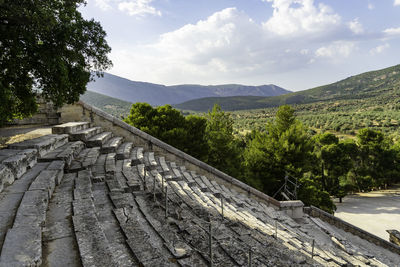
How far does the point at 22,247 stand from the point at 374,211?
29226 millimetres

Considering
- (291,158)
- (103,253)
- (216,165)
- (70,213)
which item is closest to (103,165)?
(70,213)

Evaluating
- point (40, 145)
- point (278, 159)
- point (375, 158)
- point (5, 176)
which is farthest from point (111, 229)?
point (375, 158)

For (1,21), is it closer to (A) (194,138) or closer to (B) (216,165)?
(A) (194,138)

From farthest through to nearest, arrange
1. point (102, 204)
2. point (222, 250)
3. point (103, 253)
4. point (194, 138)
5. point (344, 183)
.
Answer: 1. point (344, 183)
2. point (194, 138)
3. point (102, 204)
4. point (222, 250)
5. point (103, 253)

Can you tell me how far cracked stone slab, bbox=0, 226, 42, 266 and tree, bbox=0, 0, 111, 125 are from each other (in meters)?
4.38

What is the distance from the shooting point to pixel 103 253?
9.62 feet

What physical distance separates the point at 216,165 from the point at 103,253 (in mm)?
19558

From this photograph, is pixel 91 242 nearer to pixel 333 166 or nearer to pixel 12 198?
pixel 12 198

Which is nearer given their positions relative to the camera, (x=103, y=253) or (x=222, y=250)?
(x=103, y=253)

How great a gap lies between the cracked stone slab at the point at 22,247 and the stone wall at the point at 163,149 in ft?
30.5

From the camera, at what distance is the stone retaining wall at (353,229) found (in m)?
11.9

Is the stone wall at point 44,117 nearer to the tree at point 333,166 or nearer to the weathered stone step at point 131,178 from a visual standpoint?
the weathered stone step at point 131,178

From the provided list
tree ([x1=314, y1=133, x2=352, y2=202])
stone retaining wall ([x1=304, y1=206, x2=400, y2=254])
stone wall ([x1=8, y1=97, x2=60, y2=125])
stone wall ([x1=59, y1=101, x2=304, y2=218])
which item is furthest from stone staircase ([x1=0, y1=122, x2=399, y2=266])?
tree ([x1=314, y1=133, x2=352, y2=202])

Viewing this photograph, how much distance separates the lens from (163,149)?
12.6 metres
